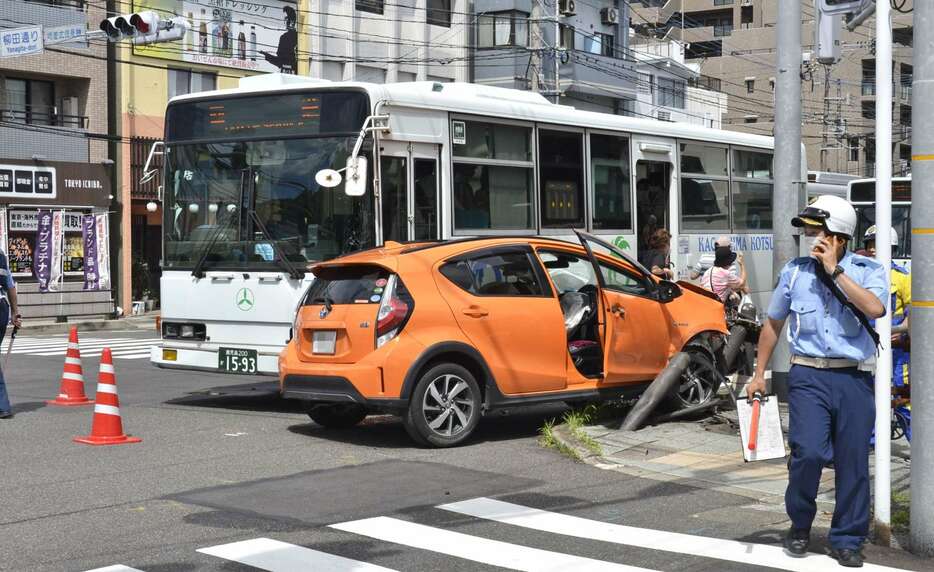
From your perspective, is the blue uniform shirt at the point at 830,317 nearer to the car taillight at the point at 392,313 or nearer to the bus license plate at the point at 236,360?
the car taillight at the point at 392,313

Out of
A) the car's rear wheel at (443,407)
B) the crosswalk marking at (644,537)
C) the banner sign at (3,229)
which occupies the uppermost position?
the banner sign at (3,229)

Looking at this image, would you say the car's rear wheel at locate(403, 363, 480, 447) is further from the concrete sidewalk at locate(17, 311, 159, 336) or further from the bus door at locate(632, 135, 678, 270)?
the concrete sidewalk at locate(17, 311, 159, 336)

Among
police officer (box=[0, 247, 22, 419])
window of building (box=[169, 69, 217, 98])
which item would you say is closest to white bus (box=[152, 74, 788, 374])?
police officer (box=[0, 247, 22, 419])

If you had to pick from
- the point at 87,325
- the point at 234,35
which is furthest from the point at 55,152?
the point at 234,35

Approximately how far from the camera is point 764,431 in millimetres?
6973

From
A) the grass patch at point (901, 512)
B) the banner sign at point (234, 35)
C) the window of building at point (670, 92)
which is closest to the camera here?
the grass patch at point (901, 512)

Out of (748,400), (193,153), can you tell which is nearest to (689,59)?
(193,153)

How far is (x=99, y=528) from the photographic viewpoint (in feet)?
24.0

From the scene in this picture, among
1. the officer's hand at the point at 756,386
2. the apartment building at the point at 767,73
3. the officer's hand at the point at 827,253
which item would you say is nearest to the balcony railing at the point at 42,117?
the officer's hand at the point at 756,386

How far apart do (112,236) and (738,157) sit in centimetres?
2179

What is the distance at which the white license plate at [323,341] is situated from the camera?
408 inches

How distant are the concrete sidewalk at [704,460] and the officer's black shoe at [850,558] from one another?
107cm

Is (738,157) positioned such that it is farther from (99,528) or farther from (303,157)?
(99,528)

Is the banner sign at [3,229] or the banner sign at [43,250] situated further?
the banner sign at [43,250]
